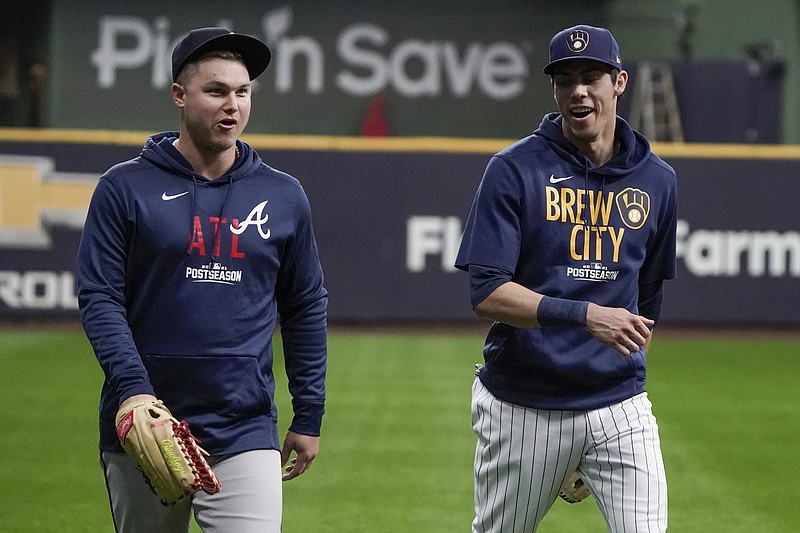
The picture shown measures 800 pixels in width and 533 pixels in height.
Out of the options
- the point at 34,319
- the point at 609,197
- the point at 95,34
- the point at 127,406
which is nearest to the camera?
the point at 127,406

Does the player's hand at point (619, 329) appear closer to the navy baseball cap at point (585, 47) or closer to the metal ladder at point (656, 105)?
the navy baseball cap at point (585, 47)

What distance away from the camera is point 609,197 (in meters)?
4.43

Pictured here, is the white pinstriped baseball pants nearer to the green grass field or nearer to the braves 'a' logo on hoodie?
the braves 'a' logo on hoodie

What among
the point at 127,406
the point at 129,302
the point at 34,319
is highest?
the point at 129,302

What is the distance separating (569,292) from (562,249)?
0.14 meters

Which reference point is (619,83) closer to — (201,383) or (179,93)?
(179,93)

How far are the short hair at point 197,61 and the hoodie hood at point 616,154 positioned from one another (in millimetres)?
1182

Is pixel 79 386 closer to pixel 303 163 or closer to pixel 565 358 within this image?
pixel 303 163

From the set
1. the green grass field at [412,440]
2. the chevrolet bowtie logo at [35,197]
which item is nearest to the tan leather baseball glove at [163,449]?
the green grass field at [412,440]

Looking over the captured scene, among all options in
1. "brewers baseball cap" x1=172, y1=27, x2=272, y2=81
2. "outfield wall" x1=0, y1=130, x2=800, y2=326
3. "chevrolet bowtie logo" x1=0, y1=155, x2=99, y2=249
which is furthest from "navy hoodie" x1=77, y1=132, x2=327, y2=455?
"chevrolet bowtie logo" x1=0, y1=155, x2=99, y2=249

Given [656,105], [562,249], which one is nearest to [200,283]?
[562,249]

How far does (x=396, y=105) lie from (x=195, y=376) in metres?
18.7

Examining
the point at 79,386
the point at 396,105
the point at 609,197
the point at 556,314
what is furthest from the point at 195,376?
the point at 396,105

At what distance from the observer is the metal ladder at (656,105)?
2084 centimetres
